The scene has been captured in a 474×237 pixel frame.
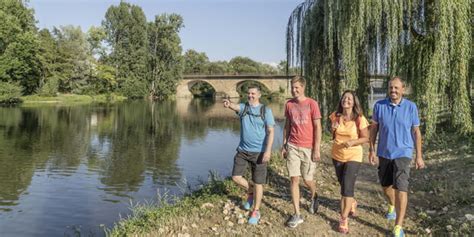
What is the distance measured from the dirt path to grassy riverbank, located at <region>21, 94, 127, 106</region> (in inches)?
1849

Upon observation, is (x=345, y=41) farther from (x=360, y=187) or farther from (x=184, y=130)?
(x=184, y=130)

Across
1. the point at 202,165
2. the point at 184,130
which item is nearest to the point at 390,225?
the point at 202,165

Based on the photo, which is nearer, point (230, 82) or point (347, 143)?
point (347, 143)

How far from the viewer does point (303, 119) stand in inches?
216

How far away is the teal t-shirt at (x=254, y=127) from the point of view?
18.8 ft

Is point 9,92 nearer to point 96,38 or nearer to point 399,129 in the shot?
point 96,38

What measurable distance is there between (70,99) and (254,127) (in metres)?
53.3

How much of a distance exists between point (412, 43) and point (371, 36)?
989mm

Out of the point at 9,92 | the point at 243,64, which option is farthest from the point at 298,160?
the point at 243,64

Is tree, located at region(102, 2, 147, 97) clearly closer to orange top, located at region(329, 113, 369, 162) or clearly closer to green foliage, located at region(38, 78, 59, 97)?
green foliage, located at region(38, 78, 59, 97)

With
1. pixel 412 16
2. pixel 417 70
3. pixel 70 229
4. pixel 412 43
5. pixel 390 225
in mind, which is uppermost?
pixel 412 16

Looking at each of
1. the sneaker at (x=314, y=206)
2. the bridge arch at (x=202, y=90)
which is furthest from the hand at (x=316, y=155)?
the bridge arch at (x=202, y=90)

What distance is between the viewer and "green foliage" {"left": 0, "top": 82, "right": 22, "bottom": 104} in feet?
144

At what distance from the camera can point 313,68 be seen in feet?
35.1
